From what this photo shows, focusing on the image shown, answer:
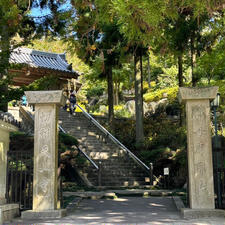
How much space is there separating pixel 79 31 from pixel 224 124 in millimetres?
15245

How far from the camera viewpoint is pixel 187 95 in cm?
827

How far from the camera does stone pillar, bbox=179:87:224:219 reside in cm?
787

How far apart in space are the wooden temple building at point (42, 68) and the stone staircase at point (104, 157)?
256cm

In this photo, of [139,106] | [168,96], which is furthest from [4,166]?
[168,96]

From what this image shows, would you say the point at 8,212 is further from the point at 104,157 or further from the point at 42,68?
the point at 42,68

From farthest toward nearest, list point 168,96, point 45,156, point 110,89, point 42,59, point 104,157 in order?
1. point 168,96
2. point 42,59
3. point 110,89
4. point 104,157
5. point 45,156

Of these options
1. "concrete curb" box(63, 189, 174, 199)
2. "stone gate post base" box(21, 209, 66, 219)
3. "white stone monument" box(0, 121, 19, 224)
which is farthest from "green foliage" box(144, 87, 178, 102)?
"stone gate post base" box(21, 209, 66, 219)

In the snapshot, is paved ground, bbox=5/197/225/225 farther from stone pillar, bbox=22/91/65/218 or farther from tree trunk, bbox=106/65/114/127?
tree trunk, bbox=106/65/114/127

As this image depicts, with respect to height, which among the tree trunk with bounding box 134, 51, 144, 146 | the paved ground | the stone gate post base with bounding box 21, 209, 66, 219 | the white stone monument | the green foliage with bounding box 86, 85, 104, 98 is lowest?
the paved ground

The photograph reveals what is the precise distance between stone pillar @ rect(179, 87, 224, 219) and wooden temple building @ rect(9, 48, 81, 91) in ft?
39.1

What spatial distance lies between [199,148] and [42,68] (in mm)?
15158

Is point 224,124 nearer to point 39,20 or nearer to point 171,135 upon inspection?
point 171,135

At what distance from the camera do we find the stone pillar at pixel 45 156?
800cm

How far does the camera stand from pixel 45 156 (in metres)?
8.20
